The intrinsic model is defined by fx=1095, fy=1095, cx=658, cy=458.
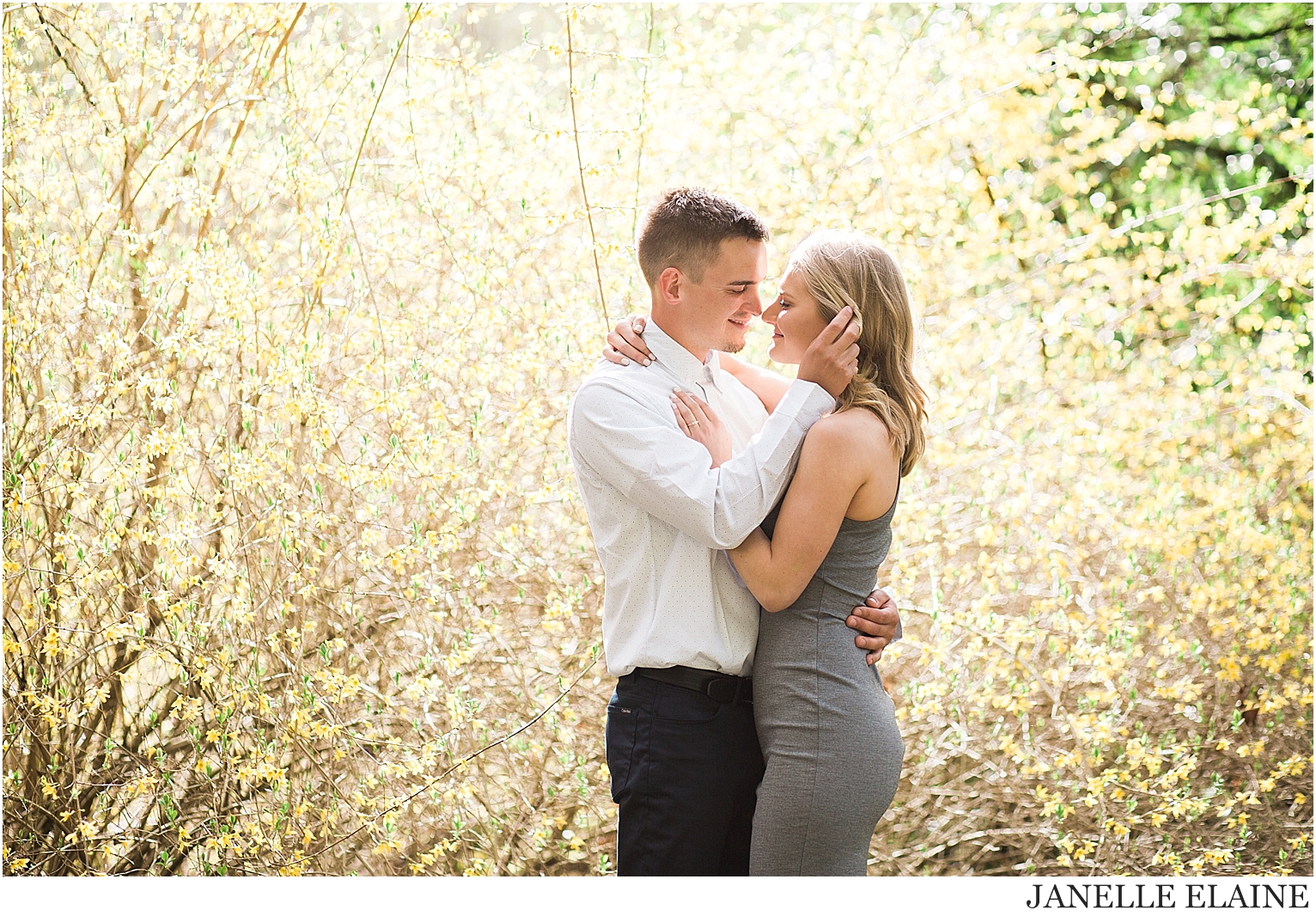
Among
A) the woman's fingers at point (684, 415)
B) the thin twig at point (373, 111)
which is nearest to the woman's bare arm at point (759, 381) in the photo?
the woman's fingers at point (684, 415)

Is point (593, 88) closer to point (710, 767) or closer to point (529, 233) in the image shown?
Result: point (529, 233)

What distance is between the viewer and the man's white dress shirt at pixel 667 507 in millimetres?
1763

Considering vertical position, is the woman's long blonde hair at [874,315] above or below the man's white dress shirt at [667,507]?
above

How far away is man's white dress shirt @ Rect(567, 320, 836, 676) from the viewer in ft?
5.78

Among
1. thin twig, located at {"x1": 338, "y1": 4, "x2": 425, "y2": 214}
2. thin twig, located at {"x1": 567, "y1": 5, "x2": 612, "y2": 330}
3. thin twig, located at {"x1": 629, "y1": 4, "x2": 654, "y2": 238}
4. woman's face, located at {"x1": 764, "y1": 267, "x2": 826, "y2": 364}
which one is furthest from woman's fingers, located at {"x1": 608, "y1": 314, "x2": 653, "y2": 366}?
thin twig, located at {"x1": 338, "y1": 4, "x2": 425, "y2": 214}

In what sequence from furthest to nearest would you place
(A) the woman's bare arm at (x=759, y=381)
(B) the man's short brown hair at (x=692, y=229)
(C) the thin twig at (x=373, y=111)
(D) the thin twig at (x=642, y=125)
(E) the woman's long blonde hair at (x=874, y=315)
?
(D) the thin twig at (x=642, y=125)
(C) the thin twig at (x=373, y=111)
(A) the woman's bare arm at (x=759, y=381)
(B) the man's short brown hair at (x=692, y=229)
(E) the woman's long blonde hair at (x=874, y=315)

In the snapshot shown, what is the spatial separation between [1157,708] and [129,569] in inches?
119

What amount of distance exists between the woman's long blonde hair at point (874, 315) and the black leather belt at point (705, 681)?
0.47 metres

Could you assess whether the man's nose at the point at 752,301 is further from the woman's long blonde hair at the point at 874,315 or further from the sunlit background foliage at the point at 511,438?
the sunlit background foliage at the point at 511,438

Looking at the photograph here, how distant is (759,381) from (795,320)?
403mm

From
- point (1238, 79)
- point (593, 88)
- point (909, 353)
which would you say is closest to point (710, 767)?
point (909, 353)

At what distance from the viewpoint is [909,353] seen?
6.27 feet

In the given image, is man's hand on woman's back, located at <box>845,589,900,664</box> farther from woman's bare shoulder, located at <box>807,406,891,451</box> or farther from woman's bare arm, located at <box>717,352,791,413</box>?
woman's bare arm, located at <box>717,352,791,413</box>

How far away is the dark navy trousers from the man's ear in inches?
26.5
